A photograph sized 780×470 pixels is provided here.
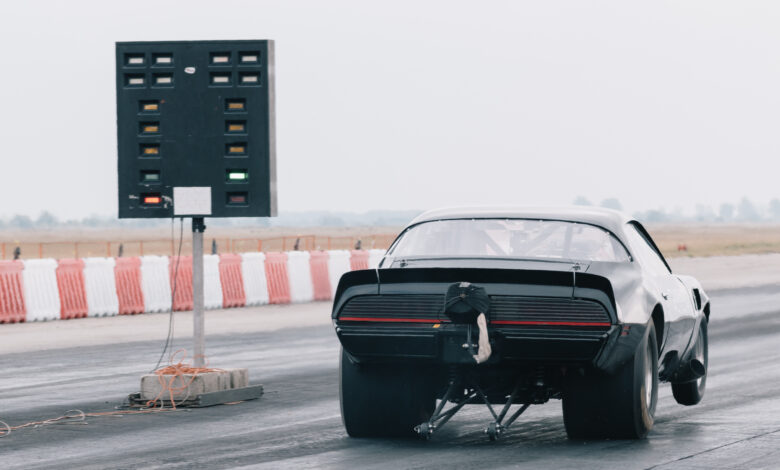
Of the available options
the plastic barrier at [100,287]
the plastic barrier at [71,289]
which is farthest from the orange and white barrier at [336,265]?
the plastic barrier at [71,289]

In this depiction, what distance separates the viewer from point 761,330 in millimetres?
21188

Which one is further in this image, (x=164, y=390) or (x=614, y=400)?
(x=164, y=390)

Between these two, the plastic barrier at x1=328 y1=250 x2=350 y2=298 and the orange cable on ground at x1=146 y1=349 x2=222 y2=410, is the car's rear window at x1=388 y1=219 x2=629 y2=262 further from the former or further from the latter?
the plastic barrier at x1=328 y1=250 x2=350 y2=298

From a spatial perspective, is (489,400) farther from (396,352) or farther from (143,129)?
(143,129)

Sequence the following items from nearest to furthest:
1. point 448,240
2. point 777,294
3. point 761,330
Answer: point 448,240
point 761,330
point 777,294

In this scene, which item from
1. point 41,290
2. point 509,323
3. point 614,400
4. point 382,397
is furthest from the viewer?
point 41,290

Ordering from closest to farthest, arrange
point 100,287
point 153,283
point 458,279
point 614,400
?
point 458,279 → point 614,400 → point 100,287 → point 153,283

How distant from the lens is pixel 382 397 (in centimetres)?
954

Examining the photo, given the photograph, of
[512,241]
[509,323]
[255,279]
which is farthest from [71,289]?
[509,323]

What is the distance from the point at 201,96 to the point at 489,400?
4.47 m

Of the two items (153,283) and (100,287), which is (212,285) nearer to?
(153,283)

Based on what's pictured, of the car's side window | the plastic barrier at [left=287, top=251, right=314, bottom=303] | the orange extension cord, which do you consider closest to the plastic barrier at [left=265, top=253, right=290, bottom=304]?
the plastic barrier at [left=287, top=251, right=314, bottom=303]

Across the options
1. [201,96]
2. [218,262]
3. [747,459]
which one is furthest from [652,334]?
[218,262]

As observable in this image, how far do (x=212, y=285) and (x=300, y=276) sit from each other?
2458 millimetres
